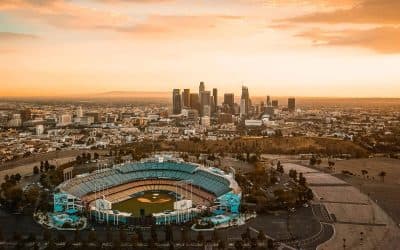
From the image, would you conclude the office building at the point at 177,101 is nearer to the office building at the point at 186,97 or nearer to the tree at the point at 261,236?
the office building at the point at 186,97

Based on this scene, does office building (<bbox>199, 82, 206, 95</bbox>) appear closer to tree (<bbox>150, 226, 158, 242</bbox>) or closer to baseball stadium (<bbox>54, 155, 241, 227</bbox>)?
baseball stadium (<bbox>54, 155, 241, 227</bbox>)

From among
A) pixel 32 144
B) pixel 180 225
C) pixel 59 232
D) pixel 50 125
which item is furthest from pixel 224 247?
pixel 50 125

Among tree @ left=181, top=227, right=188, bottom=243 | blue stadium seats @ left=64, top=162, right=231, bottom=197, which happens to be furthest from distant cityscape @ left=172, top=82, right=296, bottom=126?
tree @ left=181, top=227, right=188, bottom=243

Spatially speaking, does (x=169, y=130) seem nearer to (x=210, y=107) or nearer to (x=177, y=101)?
(x=210, y=107)

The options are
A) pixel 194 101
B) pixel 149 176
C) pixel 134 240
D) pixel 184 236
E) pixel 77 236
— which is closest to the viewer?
pixel 134 240

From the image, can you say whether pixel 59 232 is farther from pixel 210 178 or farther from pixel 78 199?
pixel 210 178

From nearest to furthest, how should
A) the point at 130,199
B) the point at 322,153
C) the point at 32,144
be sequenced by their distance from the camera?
1. the point at 130,199
2. the point at 322,153
3. the point at 32,144

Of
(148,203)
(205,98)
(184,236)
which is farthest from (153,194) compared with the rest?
(205,98)

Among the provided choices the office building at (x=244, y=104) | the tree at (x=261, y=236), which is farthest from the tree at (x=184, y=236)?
the office building at (x=244, y=104)
